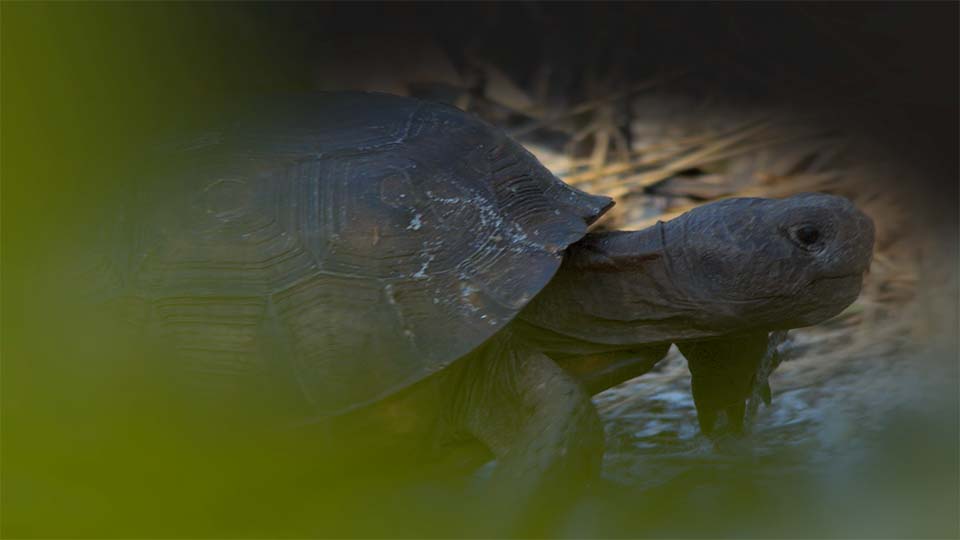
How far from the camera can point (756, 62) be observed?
409 cm

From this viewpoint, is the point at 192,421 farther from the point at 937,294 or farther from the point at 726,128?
the point at 726,128

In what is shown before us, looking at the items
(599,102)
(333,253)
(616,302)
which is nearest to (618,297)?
(616,302)

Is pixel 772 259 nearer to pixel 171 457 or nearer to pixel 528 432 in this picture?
pixel 528 432

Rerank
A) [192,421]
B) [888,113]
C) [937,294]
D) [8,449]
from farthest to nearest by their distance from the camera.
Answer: [888,113] → [937,294] → [192,421] → [8,449]

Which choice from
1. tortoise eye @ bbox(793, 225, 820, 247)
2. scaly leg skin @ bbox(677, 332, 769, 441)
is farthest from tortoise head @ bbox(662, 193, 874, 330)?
scaly leg skin @ bbox(677, 332, 769, 441)

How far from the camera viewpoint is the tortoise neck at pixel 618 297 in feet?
6.57

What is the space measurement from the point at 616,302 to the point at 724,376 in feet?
1.19

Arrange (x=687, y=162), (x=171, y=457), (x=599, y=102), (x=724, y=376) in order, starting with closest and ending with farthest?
1. (x=171, y=457)
2. (x=724, y=376)
3. (x=687, y=162)
4. (x=599, y=102)

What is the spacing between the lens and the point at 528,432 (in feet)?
6.06

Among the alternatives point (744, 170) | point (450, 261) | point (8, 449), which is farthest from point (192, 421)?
point (744, 170)

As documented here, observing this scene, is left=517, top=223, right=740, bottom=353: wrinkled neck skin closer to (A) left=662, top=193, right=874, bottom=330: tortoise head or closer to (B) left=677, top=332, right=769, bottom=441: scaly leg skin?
(A) left=662, top=193, right=874, bottom=330: tortoise head

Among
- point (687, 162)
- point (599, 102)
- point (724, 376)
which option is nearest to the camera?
point (724, 376)

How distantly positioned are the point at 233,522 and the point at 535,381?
56cm

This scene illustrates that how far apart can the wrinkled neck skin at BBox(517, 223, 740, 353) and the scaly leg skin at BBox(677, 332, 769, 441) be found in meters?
0.13
